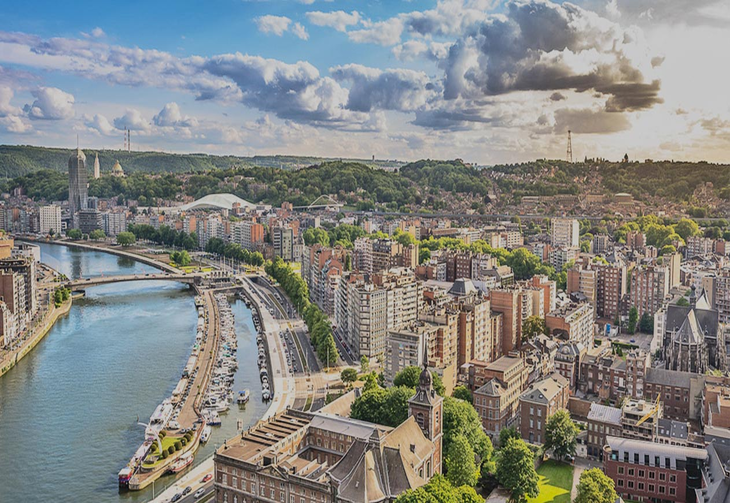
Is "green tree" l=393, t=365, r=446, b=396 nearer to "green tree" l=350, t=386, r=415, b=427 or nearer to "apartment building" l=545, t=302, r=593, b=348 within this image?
"green tree" l=350, t=386, r=415, b=427

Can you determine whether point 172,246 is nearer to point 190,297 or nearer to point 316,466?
point 190,297


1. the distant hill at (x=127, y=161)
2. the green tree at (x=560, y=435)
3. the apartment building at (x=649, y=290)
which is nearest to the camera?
the green tree at (x=560, y=435)

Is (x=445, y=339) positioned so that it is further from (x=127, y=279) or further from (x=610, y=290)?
(x=127, y=279)

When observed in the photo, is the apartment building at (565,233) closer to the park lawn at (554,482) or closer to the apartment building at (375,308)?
the apartment building at (375,308)

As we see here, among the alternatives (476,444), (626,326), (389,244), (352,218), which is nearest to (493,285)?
(626,326)

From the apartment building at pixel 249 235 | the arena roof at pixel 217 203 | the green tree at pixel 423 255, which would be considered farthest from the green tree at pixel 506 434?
the arena roof at pixel 217 203

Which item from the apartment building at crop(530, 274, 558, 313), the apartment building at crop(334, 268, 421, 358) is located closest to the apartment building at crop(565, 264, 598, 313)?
the apartment building at crop(530, 274, 558, 313)
